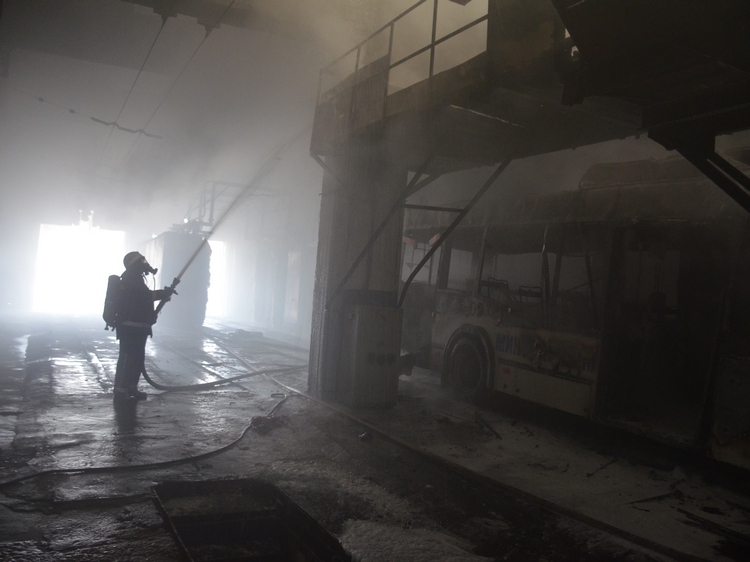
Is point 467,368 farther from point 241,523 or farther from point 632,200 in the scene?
point 241,523

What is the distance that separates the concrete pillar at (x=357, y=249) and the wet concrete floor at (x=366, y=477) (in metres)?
0.79

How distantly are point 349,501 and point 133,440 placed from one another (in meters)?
2.67

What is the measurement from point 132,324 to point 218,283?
32.4 metres

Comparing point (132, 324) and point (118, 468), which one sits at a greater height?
point (132, 324)

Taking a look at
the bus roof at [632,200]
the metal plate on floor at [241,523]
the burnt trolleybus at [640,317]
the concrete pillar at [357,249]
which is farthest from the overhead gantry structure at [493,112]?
the metal plate on floor at [241,523]

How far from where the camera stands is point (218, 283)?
3850 centimetres

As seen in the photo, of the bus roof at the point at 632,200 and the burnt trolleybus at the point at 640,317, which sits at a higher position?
the bus roof at the point at 632,200

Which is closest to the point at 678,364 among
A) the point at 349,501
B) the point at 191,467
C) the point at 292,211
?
the point at 349,501

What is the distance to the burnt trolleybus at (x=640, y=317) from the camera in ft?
16.7

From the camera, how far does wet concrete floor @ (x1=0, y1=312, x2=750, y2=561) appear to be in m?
3.49

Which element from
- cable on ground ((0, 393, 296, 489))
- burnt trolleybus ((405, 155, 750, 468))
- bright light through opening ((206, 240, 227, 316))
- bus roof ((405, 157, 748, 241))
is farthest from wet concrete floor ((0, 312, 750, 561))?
bright light through opening ((206, 240, 227, 316))

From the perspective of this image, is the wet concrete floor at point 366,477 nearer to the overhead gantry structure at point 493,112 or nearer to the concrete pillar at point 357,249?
the concrete pillar at point 357,249

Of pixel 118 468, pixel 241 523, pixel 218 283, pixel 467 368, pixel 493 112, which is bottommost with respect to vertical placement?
pixel 241 523

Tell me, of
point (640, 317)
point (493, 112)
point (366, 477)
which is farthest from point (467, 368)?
point (493, 112)
